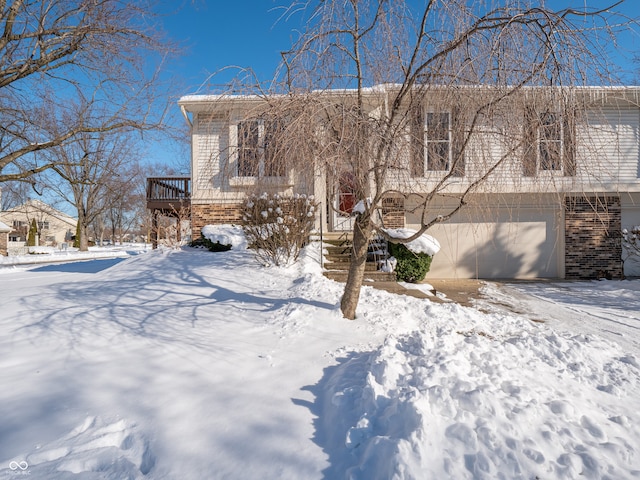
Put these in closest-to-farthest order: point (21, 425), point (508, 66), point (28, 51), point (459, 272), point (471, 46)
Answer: point (21, 425) < point (508, 66) < point (471, 46) < point (28, 51) < point (459, 272)

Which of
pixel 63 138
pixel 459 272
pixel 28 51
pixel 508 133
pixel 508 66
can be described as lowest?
pixel 459 272

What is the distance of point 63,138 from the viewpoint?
928 cm

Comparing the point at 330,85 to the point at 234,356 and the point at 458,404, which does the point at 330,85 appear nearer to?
the point at 234,356

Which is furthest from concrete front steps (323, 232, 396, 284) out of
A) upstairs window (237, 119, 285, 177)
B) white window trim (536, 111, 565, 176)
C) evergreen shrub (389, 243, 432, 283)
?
white window trim (536, 111, 565, 176)

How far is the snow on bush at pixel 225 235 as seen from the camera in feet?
30.3

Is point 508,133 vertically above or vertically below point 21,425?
above

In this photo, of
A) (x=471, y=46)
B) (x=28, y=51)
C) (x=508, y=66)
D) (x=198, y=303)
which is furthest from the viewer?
(x=28, y=51)

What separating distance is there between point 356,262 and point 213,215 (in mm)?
7421

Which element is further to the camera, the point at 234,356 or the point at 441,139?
the point at 441,139

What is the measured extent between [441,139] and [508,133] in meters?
0.68

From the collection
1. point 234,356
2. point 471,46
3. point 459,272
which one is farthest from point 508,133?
point 459,272

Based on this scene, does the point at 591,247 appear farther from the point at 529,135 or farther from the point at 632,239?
the point at 529,135

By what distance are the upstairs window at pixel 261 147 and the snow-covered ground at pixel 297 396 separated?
1903 mm

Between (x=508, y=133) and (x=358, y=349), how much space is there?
8.60 feet
